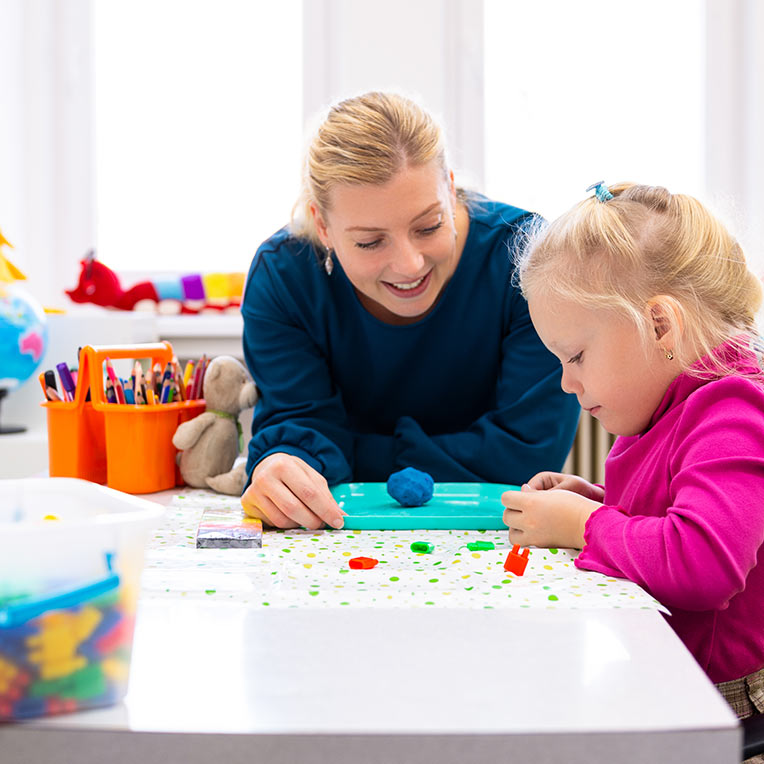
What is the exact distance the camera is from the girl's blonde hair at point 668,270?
32.7 inches

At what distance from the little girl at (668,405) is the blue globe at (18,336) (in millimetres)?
995

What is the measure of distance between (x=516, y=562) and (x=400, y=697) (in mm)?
277

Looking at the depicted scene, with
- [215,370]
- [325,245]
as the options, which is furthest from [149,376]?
[325,245]

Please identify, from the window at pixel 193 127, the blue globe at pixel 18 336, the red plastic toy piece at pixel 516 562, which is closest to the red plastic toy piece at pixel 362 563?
the red plastic toy piece at pixel 516 562

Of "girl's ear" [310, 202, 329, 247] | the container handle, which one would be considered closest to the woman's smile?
"girl's ear" [310, 202, 329, 247]

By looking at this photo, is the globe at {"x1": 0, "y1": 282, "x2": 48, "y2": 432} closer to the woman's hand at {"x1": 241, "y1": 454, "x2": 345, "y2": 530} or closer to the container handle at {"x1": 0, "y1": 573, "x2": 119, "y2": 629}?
→ the woman's hand at {"x1": 241, "y1": 454, "x2": 345, "y2": 530}

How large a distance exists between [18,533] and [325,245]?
804mm

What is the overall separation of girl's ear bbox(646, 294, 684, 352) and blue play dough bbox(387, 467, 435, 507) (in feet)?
1.01

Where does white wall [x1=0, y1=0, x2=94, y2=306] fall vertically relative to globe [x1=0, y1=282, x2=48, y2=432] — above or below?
above

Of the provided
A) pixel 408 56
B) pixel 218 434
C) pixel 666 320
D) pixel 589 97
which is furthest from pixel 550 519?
pixel 589 97

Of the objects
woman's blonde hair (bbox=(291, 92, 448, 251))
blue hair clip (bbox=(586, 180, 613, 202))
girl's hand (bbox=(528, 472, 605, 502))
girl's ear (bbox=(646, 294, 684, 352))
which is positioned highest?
woman's blonde hair (bbox=(291, 92, 448, 251))

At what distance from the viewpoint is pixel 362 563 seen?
795 millimetres

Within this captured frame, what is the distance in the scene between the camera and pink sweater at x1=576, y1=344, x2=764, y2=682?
28.0 inches

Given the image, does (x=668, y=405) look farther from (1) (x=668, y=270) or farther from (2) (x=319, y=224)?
(2) (x=319, y=224)
